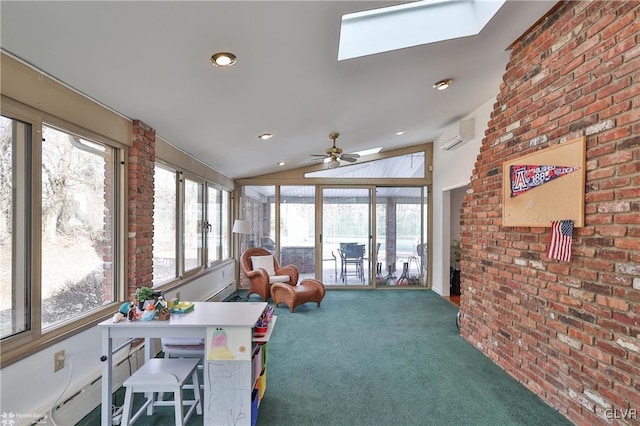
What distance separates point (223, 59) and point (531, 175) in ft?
8.29

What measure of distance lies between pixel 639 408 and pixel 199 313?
2741 millimetres

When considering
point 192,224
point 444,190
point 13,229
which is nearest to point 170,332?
point 13,229

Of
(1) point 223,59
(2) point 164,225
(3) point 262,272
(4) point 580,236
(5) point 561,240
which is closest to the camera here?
(1) point 223,59

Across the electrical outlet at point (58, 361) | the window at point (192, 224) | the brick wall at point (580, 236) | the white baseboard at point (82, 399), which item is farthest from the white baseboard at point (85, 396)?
the brick wall at point (580, 236)

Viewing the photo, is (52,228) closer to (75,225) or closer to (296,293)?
(75,225)

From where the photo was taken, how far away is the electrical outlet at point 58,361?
1.99m

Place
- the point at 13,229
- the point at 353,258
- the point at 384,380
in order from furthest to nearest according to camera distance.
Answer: the point at 353,258 < the point at 384,380 < the point at 13,229

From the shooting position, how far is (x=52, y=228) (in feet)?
6.95

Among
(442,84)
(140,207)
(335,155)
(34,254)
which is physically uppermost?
(442,84)

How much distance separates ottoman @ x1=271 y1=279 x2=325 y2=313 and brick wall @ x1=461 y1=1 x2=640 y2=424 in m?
2.54

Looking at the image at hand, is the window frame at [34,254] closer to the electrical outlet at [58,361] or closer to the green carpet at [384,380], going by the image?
the electrical outlet at [58,361]

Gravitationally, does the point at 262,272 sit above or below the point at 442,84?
below

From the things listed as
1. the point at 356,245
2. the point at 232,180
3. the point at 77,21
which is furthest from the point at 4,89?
the point at 356,245

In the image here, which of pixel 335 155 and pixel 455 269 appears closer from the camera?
pixel 335 155
